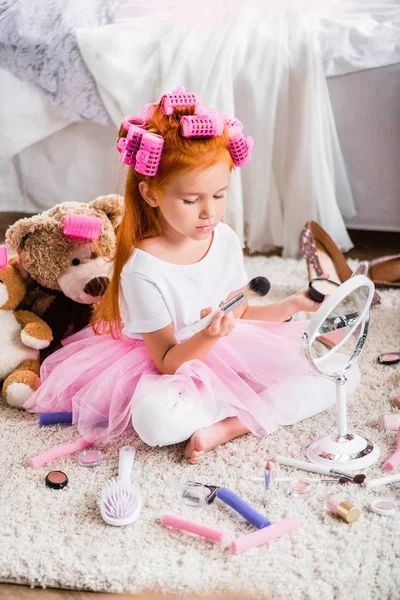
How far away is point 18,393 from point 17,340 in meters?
0.14

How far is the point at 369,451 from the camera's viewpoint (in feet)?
4.31

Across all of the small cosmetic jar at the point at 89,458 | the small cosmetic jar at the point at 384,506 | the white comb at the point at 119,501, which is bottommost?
the small cosmetic jar at the point at 89,458

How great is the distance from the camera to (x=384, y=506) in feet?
3.87

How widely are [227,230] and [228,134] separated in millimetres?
241

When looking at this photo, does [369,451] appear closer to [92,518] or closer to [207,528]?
[207,528]

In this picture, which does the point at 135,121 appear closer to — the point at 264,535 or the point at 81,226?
the point at 81,226

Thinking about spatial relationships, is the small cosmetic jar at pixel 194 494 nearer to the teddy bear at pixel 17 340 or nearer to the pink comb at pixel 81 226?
the teddy bear at pixel 17 340

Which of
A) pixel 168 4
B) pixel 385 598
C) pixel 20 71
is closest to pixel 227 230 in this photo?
pixel 385 598

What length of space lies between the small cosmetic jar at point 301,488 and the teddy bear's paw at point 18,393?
564 millimetres

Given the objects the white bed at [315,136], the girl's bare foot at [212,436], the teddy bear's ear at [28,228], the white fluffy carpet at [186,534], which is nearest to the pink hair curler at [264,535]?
the white fluffy carpet at [186,534]

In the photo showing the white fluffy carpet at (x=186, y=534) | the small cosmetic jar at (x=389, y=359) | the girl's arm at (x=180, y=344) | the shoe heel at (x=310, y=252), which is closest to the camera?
the white fluffy carpet at (x=186, y=534)

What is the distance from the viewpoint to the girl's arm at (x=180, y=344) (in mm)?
1267

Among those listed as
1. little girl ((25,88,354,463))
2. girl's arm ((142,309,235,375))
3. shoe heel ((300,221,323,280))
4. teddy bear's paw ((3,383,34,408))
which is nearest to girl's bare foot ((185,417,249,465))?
little girl ((25,88,354,463))

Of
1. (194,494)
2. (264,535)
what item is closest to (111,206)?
(194,494)
